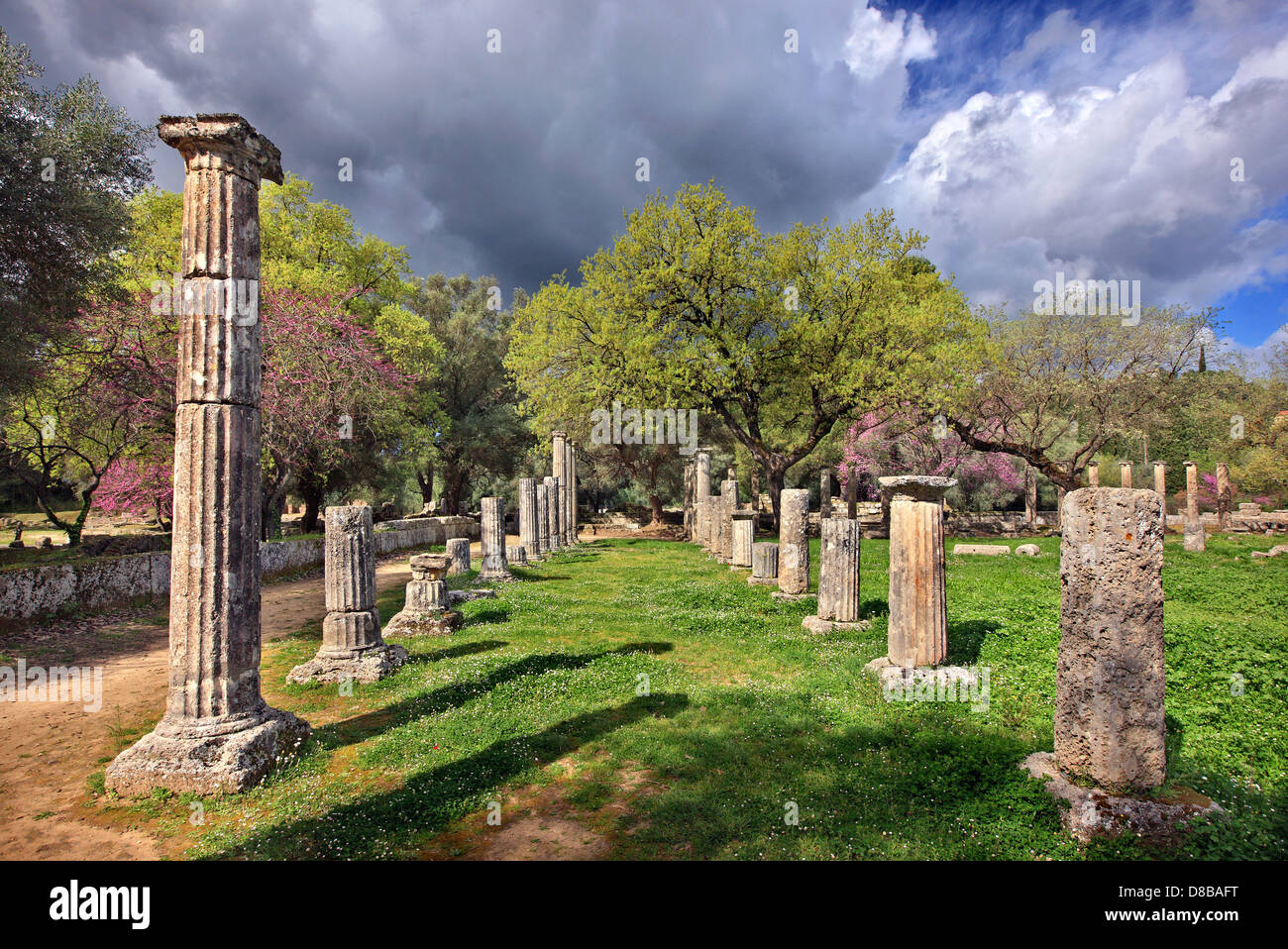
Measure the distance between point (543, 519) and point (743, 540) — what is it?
7.37 m

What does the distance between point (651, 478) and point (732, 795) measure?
28.4m

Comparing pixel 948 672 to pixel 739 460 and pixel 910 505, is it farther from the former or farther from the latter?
pixel 739 460

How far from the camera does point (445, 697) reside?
24.2ft

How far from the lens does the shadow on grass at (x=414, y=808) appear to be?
4332 millimetres

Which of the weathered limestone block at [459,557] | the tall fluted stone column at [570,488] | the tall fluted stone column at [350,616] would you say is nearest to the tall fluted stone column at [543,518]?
the weathered limestone block at [459,557]

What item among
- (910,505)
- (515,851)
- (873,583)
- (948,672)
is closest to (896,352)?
(873,583)

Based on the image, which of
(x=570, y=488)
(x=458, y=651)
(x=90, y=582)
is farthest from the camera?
(x=570, y=488)

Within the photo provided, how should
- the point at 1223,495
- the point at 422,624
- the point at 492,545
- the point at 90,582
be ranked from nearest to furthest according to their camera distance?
the point at 422,624 → the point at 90,582 → the point at 492,545 → the point at 1223,495

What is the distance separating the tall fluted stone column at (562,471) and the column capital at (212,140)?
1876 centimetres

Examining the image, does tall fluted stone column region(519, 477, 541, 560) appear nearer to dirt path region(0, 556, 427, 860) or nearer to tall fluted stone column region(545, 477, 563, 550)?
tall fluted stone column region(545, 477, 563, 550)

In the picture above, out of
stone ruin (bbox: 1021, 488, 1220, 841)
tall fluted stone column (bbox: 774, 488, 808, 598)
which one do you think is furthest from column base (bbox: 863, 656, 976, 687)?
tall fluted stone column (bbox: 774, 488, 808, 598)

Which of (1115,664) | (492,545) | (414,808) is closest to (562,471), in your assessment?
(492,545)

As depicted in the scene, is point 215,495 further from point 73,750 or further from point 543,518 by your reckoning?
point 543,518

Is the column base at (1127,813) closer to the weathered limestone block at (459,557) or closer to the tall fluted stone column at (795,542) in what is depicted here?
the tall fluted stone column at (795,542)
